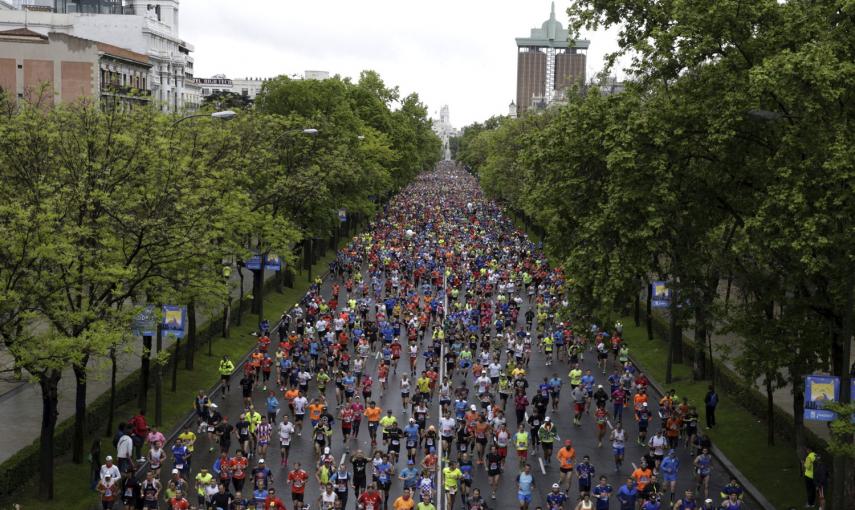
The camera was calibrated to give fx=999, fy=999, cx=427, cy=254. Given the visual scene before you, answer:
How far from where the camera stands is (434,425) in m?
28.9

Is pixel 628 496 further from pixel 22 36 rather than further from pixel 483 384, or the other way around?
pixel 22 36

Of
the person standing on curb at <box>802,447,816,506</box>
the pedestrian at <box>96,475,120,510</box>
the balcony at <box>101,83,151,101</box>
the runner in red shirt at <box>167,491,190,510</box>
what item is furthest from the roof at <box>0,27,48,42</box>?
the person standing on curb at <box>802,447,816,506</box>

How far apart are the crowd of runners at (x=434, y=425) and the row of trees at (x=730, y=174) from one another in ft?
9.16

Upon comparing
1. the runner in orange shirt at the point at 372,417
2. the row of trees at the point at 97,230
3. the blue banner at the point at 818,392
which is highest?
the row of trees at the point at 97,230

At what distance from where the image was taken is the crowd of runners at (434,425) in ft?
69.8

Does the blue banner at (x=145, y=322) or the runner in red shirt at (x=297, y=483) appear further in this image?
the blue banner at (x=145, y=322)

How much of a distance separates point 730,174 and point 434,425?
443 inches

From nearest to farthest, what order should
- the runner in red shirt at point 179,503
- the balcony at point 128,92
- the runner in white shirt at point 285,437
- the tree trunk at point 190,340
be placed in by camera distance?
the runner in red shirt at point 179,503
the runner in white shirt at point 285,437
the balcony at point 128,92
the tree trunk at point 190,340

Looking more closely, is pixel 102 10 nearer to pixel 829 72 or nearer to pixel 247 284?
pixel 247 284

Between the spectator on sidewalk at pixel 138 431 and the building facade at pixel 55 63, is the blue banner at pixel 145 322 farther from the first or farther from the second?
the building facade at pixel 55 63

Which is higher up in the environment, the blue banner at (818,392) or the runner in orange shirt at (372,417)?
the blue banner at (818,392)

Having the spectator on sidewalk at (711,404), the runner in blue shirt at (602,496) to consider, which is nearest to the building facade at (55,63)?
the spectator on sidewalk at (711,404)

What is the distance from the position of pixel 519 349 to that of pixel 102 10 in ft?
352

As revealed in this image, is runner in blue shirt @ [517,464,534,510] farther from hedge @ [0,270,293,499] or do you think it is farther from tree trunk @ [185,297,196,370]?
tree trunk @ [185,297,196,370]
